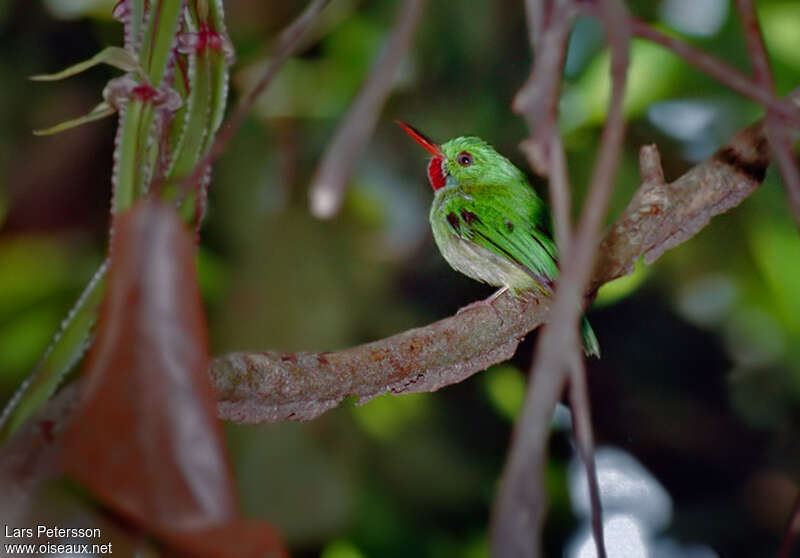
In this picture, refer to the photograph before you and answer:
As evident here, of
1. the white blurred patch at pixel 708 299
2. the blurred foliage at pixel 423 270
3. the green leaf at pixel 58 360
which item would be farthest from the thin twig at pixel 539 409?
the white blurred patch at pixel 708 299

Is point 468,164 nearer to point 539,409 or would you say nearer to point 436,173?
point 436,173

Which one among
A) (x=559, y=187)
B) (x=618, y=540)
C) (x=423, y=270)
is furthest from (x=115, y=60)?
(x=618, y=540)

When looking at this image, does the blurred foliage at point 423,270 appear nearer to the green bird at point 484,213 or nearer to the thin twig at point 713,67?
the green bird at point 484,213

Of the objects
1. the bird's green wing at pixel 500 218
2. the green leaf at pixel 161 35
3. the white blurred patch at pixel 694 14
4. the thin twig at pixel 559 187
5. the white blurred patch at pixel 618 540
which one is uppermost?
the white blurred patch at pixel 694 14

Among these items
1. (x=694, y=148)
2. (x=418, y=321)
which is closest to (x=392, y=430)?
(x=418, y=321)

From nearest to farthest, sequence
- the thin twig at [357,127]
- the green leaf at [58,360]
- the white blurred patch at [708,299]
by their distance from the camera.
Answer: the thin twig at [357,127] < the green leaf at [58,360] < the white blurred patch at [708,299]

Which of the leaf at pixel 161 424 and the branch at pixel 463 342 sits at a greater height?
the branch at pixel 463 342
